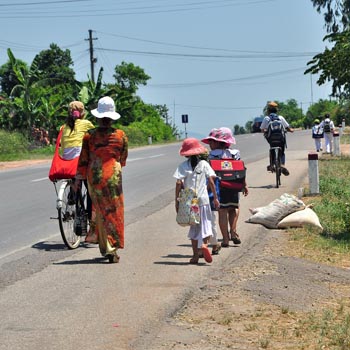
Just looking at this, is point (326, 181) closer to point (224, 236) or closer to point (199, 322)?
point (224, 236)

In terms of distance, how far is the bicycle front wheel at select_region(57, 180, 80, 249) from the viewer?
1127 centimetres

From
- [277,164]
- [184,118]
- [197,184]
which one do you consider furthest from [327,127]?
[184,118]

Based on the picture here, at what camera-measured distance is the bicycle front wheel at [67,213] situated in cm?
1127

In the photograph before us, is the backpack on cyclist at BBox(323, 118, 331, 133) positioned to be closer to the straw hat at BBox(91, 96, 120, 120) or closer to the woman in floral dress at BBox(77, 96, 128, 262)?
the woman in floral dress at BBox(77, 96, 128, 262)

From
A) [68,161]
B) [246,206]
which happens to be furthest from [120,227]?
[246,206]

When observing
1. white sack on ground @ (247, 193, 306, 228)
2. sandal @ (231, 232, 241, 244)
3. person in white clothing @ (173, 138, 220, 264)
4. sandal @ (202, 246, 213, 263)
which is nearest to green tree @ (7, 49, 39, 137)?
white sack on ground @ (247, 193, 306, 228)

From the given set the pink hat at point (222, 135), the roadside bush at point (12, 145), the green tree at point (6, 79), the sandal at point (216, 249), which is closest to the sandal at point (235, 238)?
the sandal at point (216, 249)

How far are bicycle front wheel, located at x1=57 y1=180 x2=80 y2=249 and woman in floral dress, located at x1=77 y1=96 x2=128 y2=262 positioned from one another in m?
1.07

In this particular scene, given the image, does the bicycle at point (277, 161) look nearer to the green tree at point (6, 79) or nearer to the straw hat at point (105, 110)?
the straw hat at point (105, 110)

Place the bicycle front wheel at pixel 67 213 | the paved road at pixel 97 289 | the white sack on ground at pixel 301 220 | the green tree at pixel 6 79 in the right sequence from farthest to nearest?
the green tree at pixel 6 79 < the white sack on ground at pixel 301 220 < the bicycle front wheel at pixel 67 213 < the paved road at pixel 97 289

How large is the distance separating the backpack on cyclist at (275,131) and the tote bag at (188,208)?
374 inches

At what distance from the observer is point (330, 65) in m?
28.9

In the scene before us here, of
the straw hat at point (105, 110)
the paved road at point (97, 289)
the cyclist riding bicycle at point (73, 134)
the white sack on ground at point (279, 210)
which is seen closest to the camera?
the paved road at point (97, 289)

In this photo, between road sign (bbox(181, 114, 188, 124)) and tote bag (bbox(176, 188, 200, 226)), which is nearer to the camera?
tote bag (bbox(176, 188, 200, 226))
